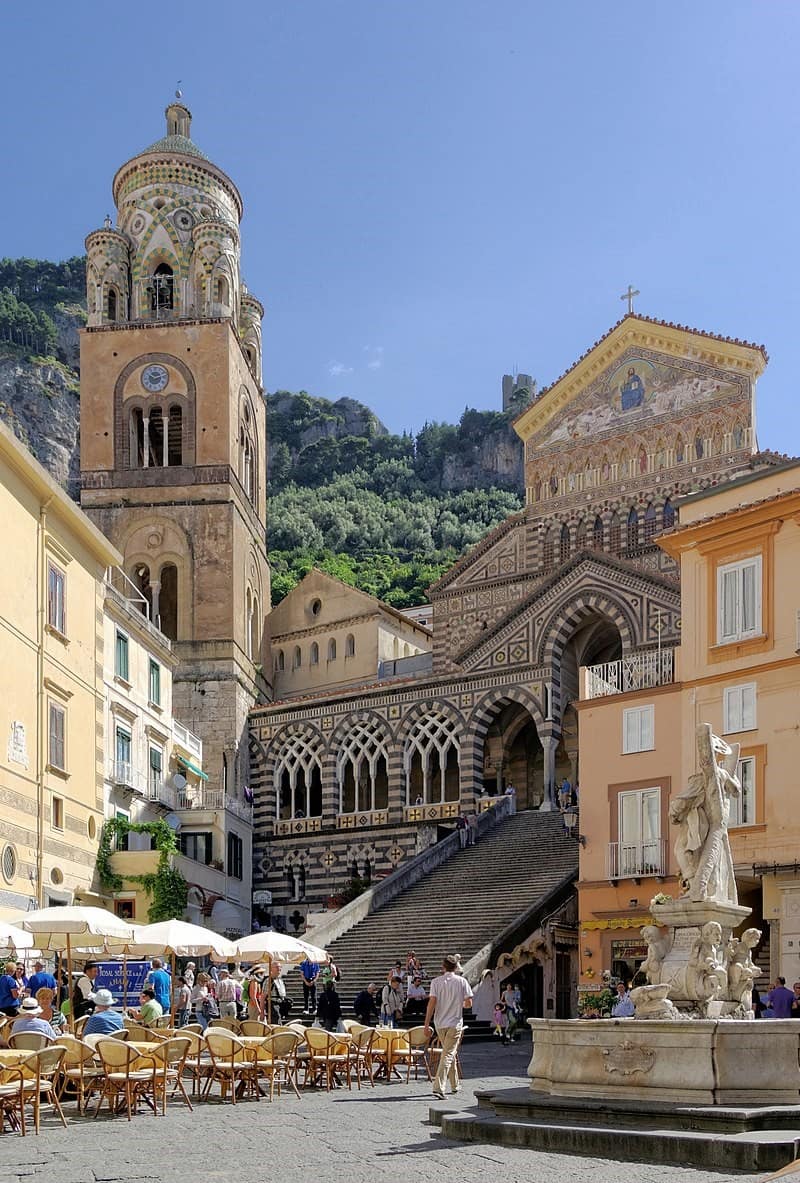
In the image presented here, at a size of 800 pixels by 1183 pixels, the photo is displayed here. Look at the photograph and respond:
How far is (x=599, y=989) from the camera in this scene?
87.8 ft

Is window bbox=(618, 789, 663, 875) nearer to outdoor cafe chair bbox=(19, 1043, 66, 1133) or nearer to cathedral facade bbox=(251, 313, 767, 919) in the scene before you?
cathedral facade bbox=(251, 313, 767, 919)

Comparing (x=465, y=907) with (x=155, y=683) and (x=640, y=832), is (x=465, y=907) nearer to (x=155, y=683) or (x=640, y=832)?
(x=640, y=832)

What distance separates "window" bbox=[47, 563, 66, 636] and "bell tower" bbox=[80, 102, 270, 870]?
1552cm

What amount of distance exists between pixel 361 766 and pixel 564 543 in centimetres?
860

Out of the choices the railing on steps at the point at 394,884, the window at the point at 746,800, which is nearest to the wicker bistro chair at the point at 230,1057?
the window at the point at 746,800

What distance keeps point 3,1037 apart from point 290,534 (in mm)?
77750

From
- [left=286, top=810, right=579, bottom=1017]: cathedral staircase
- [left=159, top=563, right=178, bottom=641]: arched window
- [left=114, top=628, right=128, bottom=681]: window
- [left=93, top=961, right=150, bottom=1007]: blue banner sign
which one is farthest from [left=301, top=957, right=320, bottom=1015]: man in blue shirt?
[left=159, top=563, right=178, bottom=641]: arched window

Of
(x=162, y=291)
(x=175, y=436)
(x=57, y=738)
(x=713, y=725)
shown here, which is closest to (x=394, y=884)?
(x=57, y=738)

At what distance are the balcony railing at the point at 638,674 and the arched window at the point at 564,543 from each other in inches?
590

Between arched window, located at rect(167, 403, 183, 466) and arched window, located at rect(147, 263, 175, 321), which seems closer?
arched window, located at rect(167, 403, 183, 466)

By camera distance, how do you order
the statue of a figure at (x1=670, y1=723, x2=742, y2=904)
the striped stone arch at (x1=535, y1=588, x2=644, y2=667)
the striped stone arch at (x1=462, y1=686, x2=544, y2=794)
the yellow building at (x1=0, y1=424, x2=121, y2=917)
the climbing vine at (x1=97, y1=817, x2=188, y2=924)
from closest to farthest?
the statue of a figure at (x1=670, y1=723, x2=742, y2=904) → the yellow building at (x1=0, y1=424, x2=121, y2=917) → the climbing vine at (x1=97, y1=817, x2=188, y2=924) → the striped stone arch at (x1=535, y1=588, x2=644, y2=667) → the striped stone arch at (x1=462, y1=686, x2=544, y2=794)

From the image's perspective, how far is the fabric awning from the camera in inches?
1544

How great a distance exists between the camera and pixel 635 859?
27.2m

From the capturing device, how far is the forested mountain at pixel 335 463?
91594mm
